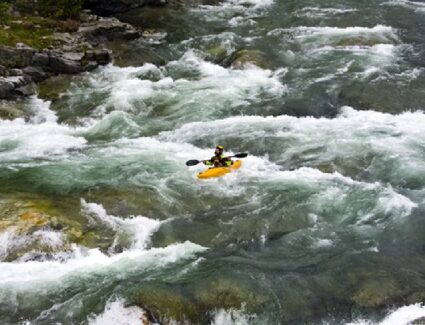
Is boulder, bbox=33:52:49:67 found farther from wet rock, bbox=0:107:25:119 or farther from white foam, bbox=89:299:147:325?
white foam, bbox=89:299:147:325

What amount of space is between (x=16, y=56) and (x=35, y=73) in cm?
93

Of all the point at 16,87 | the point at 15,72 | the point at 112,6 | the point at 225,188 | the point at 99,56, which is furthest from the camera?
the point at 112,6

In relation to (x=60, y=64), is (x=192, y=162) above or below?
below

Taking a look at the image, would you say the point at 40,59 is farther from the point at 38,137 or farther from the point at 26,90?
the point at 38,137

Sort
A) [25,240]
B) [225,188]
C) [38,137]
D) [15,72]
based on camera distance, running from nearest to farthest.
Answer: [25,240], [225,188], [38,137], [15,72]

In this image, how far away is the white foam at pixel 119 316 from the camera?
354 inches

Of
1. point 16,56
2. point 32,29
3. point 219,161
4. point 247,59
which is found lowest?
point 219,161

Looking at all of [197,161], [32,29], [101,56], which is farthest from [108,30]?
[197,161]

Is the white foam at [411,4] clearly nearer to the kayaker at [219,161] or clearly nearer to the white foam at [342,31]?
the white foam at [342,31]

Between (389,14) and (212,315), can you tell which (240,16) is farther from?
(212,315)

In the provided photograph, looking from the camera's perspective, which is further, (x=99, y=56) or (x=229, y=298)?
(x=99, y=56)

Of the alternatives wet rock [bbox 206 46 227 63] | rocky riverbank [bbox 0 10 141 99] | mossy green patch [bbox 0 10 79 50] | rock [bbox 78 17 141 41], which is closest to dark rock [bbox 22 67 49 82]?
rocky riverbank [bbox 0 10 141 99]

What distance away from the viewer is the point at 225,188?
13.3 m

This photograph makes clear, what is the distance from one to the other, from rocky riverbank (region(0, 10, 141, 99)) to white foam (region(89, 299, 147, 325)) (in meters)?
11.5
